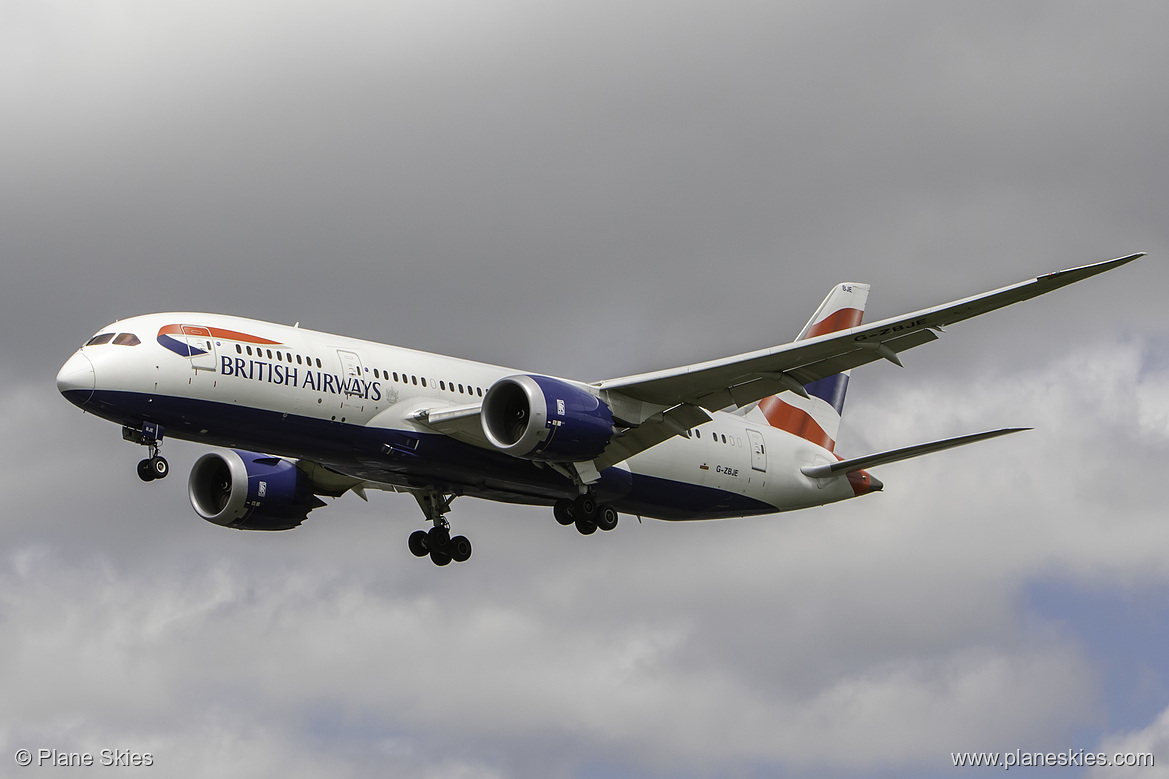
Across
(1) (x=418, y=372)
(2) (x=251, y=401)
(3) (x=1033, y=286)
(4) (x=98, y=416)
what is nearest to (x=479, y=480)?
(1) (x=418, y=372)

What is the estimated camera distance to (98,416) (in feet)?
111

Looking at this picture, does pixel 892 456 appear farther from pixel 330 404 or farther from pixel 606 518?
pixel 330 404

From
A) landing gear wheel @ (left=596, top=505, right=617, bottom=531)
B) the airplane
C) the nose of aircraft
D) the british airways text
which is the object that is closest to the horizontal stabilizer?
the airplane

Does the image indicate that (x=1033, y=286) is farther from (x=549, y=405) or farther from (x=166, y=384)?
(x=166, y=384)

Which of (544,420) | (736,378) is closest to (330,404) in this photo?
(544,420)

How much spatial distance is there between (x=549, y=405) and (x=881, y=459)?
1034 cm

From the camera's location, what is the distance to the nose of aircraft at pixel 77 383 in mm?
33125

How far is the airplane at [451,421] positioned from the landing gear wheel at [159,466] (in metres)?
0.04

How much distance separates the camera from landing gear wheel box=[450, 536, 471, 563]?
43.7 meters

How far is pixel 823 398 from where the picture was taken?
49719 millimetres

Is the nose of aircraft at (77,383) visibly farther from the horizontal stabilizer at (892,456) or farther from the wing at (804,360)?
the horizontal stabilizer at (892,456)

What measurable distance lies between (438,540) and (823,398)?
14.2 meters

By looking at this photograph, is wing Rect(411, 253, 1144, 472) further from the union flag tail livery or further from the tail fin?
the tail fin

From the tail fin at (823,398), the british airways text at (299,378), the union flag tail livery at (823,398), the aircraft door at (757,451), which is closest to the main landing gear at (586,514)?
the aircraft door at (757,451)
